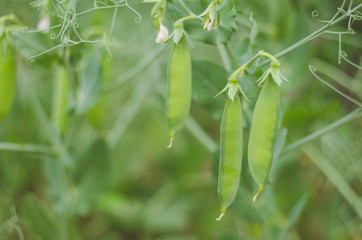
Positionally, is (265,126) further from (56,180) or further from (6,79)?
(56,180)

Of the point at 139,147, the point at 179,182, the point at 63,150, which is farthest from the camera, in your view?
the point at 139,147

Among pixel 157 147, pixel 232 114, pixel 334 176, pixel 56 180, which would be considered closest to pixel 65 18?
pixel 232 114

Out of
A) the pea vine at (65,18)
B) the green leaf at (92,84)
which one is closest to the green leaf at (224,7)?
the pea vine at (65,18)

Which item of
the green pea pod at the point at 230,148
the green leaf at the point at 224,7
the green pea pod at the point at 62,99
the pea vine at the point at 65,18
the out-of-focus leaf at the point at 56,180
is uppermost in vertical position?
the green leaf at the point at 224,7

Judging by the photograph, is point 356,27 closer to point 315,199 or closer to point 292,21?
point 292,21

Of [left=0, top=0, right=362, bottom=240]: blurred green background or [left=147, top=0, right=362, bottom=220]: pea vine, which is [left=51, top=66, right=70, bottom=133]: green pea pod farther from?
[left=147, top=0, right=362, bottom=220]: pea vine

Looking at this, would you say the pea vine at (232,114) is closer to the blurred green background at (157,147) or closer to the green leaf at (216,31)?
the green leaf at (216,31)

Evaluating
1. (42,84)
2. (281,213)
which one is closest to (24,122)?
(42,84)
